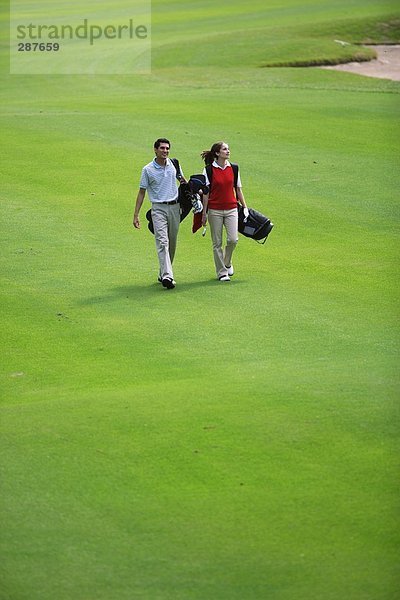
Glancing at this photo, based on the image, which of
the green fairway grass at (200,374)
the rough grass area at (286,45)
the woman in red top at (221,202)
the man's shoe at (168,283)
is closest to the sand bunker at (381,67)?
the rough grass area at (286,45)

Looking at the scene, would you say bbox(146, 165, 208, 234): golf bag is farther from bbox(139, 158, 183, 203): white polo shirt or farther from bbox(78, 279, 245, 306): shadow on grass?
bbox(78, 279, 245, 306): shadow on grass

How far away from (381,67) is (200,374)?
29756 millimetres

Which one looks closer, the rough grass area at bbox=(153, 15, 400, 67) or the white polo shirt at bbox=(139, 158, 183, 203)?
the white polo shirt at bbox=(139, 158, 183, 203)

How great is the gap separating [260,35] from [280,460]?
35.8 meters

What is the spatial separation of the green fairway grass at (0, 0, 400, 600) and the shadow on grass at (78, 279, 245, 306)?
0.06 meters

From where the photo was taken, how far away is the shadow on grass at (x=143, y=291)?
16734 mm

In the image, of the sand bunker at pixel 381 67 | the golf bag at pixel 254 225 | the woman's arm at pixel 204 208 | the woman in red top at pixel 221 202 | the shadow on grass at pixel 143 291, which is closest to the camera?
the shadow on grass at pixel 143 291

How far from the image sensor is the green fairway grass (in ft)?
29.9

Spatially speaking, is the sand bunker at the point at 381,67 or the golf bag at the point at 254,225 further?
the sand bunker at the point at 381,67

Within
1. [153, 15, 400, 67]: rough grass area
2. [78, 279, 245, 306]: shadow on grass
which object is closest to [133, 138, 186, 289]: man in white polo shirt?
[78, 279, 245, 306]: shadow on grass

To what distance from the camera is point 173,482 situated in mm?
10258

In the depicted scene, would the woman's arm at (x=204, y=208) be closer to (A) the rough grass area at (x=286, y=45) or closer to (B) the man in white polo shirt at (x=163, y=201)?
(B) the man in white polo shirt at (x=163, y=201)

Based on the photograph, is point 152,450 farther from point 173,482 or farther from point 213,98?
point 213,98

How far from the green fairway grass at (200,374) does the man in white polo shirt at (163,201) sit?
1.51ft
